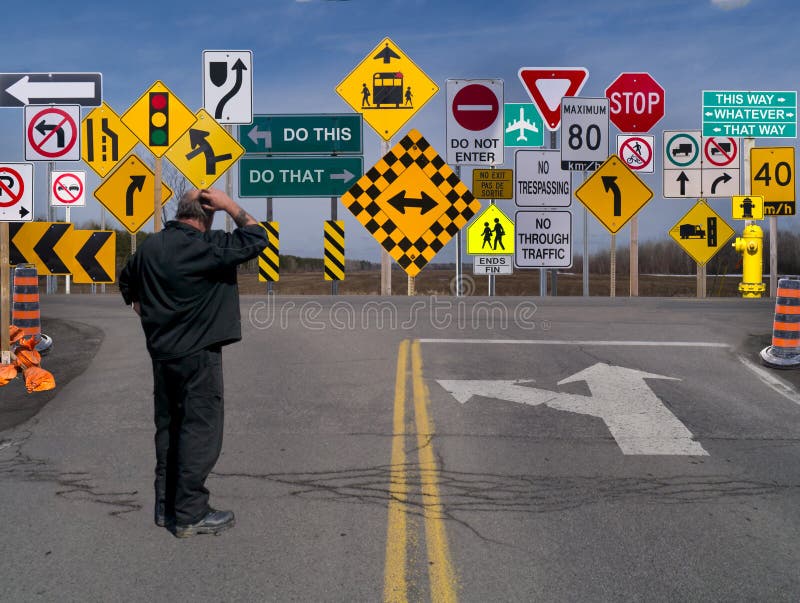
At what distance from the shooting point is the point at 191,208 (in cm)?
574

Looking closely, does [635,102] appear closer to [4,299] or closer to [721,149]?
[721,149]

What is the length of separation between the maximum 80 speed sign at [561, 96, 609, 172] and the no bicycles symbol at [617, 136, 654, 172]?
2.92 m

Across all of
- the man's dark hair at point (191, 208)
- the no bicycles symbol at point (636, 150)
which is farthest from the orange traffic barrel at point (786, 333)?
the no bicycles symbol at point (636, 150)

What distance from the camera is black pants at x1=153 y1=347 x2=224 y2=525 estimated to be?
18.6 feet

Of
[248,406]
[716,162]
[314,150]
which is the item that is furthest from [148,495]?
[716,162]

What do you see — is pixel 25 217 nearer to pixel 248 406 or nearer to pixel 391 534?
pixel 248 406

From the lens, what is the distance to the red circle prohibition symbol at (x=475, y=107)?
56.6 feet

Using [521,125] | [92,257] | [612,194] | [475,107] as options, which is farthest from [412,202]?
[521,125]

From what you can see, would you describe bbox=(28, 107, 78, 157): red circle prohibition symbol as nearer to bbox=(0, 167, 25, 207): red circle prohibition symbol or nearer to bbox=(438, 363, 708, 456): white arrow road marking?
bbox=(0, 167, 25, 207): red circle prohibition symbol

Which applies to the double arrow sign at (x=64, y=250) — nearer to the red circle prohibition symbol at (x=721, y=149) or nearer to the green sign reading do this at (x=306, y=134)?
the green sign reading do this at (x=306, y=134)

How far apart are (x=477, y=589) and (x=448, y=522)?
1139mm

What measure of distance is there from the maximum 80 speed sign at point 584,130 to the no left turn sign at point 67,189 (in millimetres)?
15716

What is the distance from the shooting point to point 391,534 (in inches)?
222

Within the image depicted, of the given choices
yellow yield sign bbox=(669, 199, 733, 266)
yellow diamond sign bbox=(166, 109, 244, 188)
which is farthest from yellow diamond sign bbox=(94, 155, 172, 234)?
yellow yield sign bbox=(669, 199, 733, 266)
